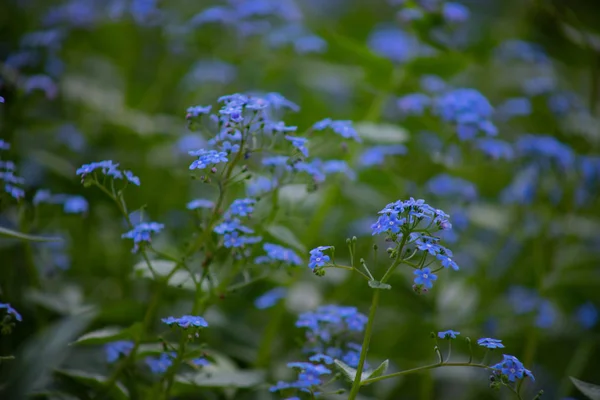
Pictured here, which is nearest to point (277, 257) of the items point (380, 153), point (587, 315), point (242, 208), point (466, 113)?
point (242, 208)

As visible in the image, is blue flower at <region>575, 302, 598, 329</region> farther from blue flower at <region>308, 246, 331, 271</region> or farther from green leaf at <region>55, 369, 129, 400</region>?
green leaf at <region>55, 369, 129, 400</region>

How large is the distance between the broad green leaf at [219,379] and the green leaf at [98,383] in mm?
109

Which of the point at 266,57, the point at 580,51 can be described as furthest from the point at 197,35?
the point at 580,51

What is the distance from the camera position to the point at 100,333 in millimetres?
1290

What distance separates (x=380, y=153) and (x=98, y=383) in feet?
2.96

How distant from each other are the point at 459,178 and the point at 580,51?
2.64 ft

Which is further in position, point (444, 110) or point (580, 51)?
point (580, 51)

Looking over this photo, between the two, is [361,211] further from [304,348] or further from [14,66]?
[14,66]

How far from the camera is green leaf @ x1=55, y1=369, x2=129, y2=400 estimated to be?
126cm

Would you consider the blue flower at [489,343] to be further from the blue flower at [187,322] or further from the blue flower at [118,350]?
the blue flower at [118,350]

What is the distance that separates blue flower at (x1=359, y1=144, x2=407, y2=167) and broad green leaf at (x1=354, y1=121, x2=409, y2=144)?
0.11 feet

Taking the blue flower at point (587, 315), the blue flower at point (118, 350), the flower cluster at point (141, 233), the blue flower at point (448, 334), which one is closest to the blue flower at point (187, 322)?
the flower cluster at point (141, 233)

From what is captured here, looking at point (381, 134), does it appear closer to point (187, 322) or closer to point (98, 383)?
point (187, 322)

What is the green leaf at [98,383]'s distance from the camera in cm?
126
